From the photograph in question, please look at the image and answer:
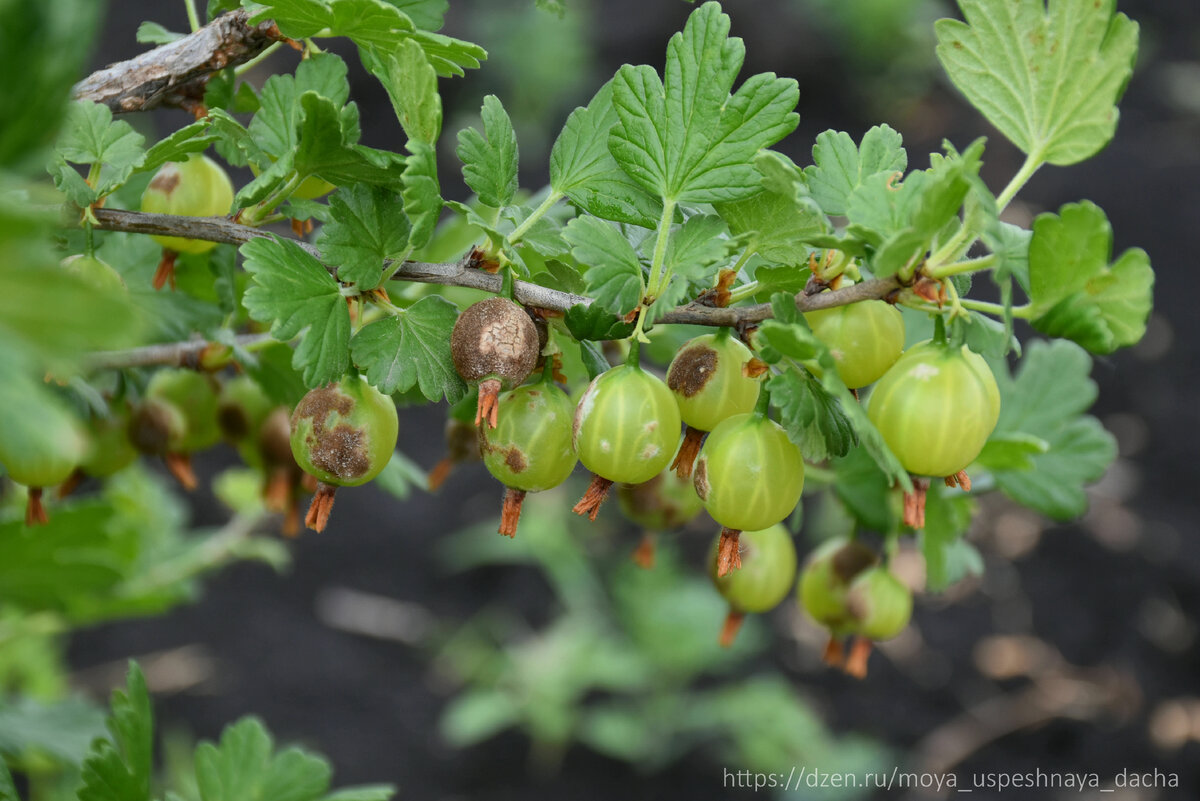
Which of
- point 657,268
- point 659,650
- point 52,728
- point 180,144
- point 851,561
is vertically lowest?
point 659,650

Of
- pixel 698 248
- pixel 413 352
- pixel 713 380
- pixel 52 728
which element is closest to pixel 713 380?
pixel 713 380

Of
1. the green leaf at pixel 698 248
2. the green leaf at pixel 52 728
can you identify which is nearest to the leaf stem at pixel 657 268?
the green leaf at pixel 698 248

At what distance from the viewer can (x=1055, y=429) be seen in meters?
1.10

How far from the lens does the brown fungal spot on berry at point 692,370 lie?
2.33ft

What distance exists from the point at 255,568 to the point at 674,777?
1426 mm

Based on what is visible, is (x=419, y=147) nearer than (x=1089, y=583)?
Yes

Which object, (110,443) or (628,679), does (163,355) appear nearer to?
(110,443)

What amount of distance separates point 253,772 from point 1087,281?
77cm

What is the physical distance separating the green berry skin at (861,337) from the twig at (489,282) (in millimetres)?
41

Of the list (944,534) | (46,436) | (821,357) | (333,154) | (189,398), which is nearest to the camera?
(46,436)

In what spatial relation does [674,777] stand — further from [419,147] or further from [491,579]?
[419,147]

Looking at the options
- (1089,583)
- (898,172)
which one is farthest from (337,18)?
(1089,583)

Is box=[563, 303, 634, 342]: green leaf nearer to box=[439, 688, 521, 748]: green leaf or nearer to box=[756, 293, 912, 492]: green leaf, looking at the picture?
box=[756, 293, 912, 492]: green leaf

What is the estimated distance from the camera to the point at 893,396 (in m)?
0.66
